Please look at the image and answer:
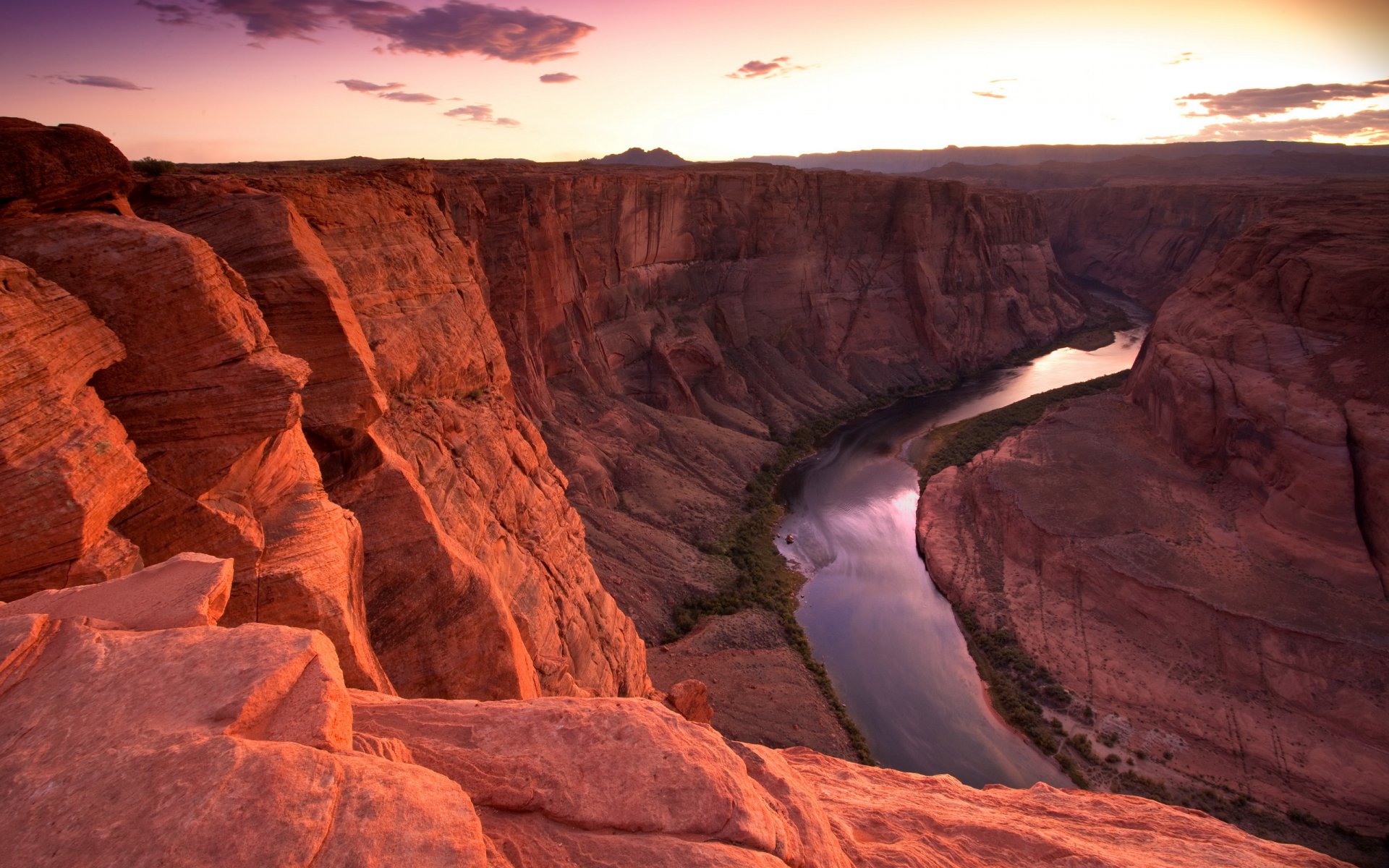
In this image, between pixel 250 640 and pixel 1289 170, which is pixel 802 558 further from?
pixel 1289 170

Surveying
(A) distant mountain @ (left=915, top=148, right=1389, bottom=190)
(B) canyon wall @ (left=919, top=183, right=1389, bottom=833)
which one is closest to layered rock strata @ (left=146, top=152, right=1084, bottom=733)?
(B) canyon wall @ (left=919, top=183, right=1389, bottom=833)

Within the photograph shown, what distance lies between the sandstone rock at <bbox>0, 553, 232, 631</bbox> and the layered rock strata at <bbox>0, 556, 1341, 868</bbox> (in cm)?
3

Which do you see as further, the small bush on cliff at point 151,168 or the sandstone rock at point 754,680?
the sandstone rock at point 754,680

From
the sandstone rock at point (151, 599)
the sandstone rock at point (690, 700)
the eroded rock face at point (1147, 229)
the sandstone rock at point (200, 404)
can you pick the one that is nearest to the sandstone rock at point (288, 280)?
the sandstone rock at point (200, 404)

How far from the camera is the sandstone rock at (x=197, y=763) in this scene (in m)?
4.61

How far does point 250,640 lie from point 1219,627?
27.7m

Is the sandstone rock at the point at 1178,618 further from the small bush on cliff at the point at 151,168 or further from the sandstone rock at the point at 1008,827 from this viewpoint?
the small bush on cliff at the point at 151,168

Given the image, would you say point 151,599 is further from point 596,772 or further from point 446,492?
point 446,492

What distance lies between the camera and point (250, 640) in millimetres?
6254

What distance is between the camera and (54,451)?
7.04 metres

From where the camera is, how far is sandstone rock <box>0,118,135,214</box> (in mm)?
8461

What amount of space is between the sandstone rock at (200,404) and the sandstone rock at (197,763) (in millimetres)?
2768

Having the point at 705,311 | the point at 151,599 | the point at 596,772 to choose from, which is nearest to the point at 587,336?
the point at 705,311

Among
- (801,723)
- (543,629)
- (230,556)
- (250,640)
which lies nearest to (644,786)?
(250,640)
